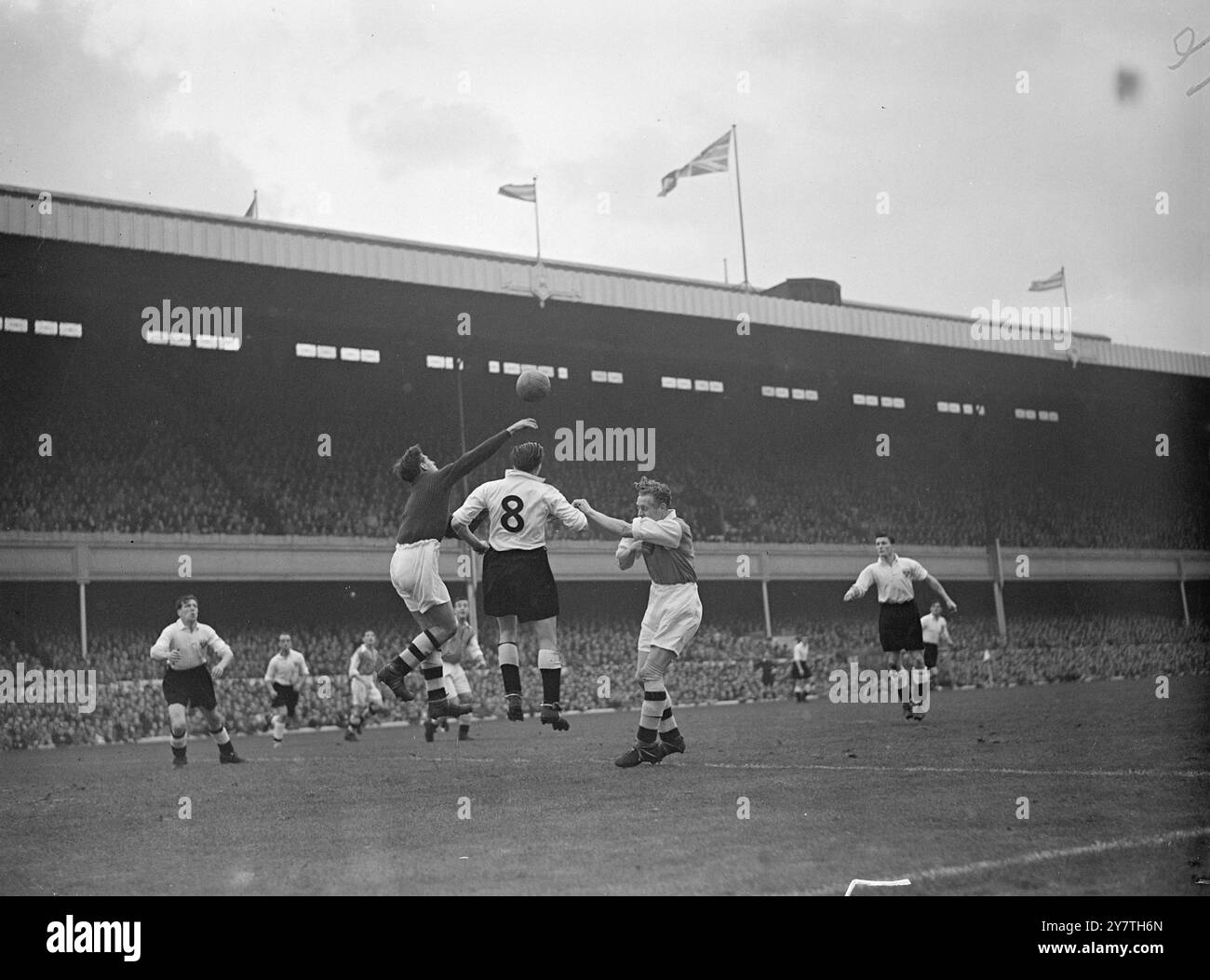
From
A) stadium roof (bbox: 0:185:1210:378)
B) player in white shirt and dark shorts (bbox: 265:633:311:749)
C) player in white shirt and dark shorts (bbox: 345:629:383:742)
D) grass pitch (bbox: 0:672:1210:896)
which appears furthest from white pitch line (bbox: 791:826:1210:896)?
stadium roof (bbox: 0:185:1210:378)

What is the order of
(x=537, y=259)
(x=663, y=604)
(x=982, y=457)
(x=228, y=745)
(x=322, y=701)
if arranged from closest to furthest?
(x=663, y=604) < (x=228, y=745) < (x=322, y=701) < (x=537, y=259) < (x=982, y=457)

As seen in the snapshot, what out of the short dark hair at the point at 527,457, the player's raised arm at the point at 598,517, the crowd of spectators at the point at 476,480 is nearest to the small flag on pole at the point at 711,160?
the crowd of spectators at the point at 476,480

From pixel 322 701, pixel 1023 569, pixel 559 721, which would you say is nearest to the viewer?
pixel 559 721

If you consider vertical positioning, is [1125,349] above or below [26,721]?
above

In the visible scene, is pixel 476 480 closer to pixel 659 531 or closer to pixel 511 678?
pixel 659 531

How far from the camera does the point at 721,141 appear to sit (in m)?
23.6

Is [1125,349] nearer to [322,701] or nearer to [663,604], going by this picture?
[322,701]

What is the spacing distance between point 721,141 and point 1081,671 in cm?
1394

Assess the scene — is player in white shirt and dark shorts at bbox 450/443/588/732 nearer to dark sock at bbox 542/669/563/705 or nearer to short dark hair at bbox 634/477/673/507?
dark sock at bbox 542/669/563/705

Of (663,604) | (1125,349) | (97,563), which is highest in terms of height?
(1125,349)

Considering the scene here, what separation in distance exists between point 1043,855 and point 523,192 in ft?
56.3

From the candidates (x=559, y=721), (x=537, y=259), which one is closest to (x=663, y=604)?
(x=559, y=721)
